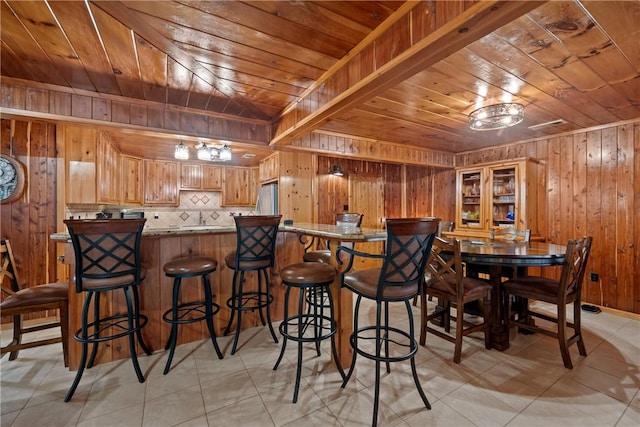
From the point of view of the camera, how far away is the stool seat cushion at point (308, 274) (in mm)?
1826

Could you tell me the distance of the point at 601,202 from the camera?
3479 mm

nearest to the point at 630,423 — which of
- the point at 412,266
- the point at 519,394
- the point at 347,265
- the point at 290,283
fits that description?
the point at 519,394

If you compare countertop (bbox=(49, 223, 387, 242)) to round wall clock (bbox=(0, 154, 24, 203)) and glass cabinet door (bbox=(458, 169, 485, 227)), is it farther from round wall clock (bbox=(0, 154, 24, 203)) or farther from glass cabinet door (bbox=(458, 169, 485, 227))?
glass cabinet door (bbox=(458, 169, 485, 227))

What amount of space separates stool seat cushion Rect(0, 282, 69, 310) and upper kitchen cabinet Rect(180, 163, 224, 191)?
9.76 feet

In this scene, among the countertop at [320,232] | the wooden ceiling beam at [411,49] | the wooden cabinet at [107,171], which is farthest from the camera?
the wooden cabinet at [107,171]

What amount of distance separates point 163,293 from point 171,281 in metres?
0.11

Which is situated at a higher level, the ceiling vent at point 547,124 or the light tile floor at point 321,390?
the ceiling vent at point 547,124

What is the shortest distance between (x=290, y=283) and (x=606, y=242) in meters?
4.16

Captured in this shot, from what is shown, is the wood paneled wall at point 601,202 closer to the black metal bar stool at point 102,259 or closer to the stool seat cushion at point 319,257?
the stool seat cushion at point 319,257

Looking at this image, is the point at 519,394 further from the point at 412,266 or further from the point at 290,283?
the point at 290,283

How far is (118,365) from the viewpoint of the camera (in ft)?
6.77

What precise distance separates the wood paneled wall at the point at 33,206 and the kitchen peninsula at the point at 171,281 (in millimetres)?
1434

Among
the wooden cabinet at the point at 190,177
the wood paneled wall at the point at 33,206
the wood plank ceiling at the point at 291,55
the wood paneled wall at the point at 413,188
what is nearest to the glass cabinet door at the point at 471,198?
the wood paneled wall at the point at 413,188

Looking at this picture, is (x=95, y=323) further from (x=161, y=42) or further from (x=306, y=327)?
(x=161, y=42)
